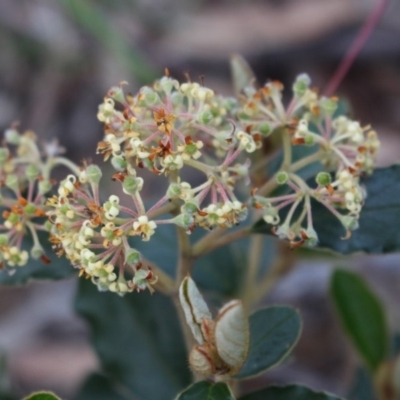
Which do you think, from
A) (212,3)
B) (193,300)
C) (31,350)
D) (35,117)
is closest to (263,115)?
(193,300)

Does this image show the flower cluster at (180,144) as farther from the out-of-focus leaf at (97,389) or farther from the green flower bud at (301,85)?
the out-of-focus leaf at (97,389)

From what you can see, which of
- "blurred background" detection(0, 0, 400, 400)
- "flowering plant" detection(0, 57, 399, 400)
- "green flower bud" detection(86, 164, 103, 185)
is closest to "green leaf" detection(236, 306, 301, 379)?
"flowering plant" detection(0, 57, 399, 400)

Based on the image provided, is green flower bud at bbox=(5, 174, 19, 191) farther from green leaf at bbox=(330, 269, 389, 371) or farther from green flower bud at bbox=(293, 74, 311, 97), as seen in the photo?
green leaf at bbox=(330, 269, 389, 371)

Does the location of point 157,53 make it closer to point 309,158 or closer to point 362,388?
point 362,388

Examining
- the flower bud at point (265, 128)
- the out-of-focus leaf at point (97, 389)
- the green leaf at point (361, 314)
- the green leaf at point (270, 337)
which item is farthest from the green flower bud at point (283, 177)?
the out-of-focus leaf at point (97, 389)

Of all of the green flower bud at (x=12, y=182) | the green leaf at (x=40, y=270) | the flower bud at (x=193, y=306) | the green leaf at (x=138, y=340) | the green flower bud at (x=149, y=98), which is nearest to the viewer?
the flower bud at (x=193, y=306)

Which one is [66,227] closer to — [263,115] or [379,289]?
[263,115]

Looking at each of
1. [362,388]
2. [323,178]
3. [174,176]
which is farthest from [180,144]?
[362,388]
